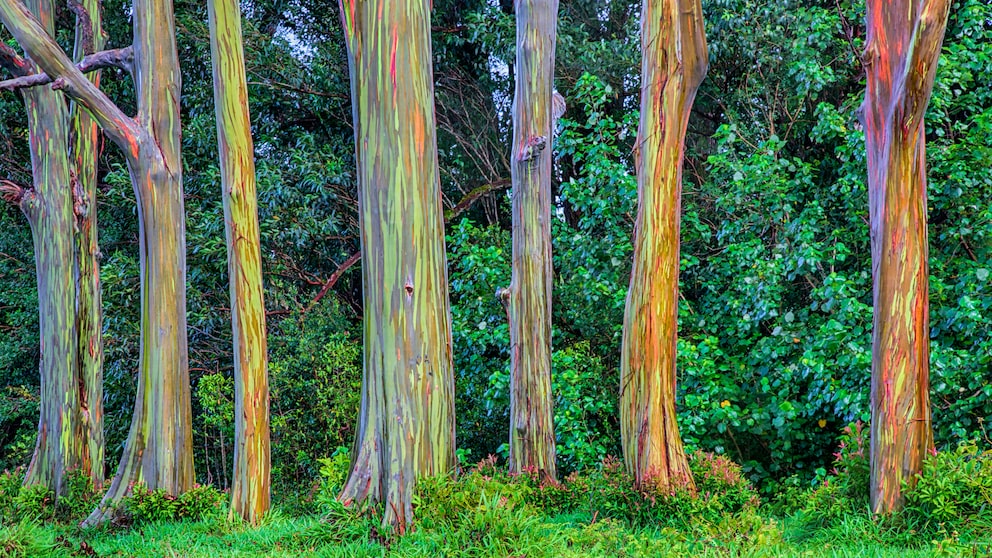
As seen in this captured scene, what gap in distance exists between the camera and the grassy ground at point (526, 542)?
17.1ft

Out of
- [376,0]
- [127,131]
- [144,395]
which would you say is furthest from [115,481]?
[376,0]

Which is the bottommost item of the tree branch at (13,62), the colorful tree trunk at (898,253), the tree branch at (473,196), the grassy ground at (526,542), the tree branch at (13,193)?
the grassy ground at (526,542)

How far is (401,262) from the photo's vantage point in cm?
566

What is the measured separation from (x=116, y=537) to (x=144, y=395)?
1514 mm

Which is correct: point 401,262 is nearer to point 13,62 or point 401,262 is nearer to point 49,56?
point 49,56

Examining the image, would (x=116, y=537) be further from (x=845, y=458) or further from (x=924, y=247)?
(x=924, y=247)

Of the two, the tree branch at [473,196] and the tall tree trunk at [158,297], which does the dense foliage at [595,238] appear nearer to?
the tree branch at [473,196]

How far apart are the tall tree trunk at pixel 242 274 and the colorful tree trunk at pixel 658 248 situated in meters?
3.59

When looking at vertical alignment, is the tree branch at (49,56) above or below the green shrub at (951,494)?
above

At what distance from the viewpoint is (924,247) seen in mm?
6918

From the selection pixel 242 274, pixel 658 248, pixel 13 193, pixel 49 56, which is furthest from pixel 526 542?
pixel 13 193

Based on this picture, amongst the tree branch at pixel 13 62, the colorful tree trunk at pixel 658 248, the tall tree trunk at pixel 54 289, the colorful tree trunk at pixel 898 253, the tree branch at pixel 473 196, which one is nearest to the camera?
the colorful tree trunk at pixel 898 253

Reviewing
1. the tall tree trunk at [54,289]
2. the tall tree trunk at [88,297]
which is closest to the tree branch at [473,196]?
the tall tree trunk at [88,297]

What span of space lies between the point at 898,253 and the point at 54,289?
9.60 m
